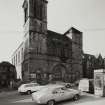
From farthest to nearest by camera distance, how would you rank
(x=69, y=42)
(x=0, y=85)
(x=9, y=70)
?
(x=69, y=42) → (x=9, y=70) → (x=0, y=85)

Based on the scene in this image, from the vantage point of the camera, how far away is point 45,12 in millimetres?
33562

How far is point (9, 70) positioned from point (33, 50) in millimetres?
6651

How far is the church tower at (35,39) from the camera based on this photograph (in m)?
29.0

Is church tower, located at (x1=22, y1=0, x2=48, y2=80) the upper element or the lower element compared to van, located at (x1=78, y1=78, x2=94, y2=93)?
upper

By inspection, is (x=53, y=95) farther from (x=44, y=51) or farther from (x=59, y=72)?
(x=59, y=72)

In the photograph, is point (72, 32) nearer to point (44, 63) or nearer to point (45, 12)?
point (45, 12)

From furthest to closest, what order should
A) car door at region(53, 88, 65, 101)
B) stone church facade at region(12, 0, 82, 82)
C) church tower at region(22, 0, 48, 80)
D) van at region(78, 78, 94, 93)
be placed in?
stone church facade at region(12, 0, 82, 82) → church tower at region(22, 0, 48, 80) → van at region(78, 78, 94, 93) → car door at region(53, 88, 65, 101)

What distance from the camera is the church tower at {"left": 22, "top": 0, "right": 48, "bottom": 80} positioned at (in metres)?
29.0

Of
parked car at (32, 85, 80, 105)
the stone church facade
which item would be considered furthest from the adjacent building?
parked car at (32, 85, 80, 105)

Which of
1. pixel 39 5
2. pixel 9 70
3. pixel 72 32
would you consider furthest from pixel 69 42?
pixel 9 70

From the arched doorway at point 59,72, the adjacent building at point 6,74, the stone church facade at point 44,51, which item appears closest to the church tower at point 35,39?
the stone church facade at point 44,51

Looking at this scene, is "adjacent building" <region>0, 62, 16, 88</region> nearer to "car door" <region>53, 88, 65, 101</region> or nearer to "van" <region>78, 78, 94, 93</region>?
"van" <region>78, 78, 94, 93</region>

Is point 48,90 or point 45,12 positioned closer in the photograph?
point 48,90

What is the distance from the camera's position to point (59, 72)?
33969mm
